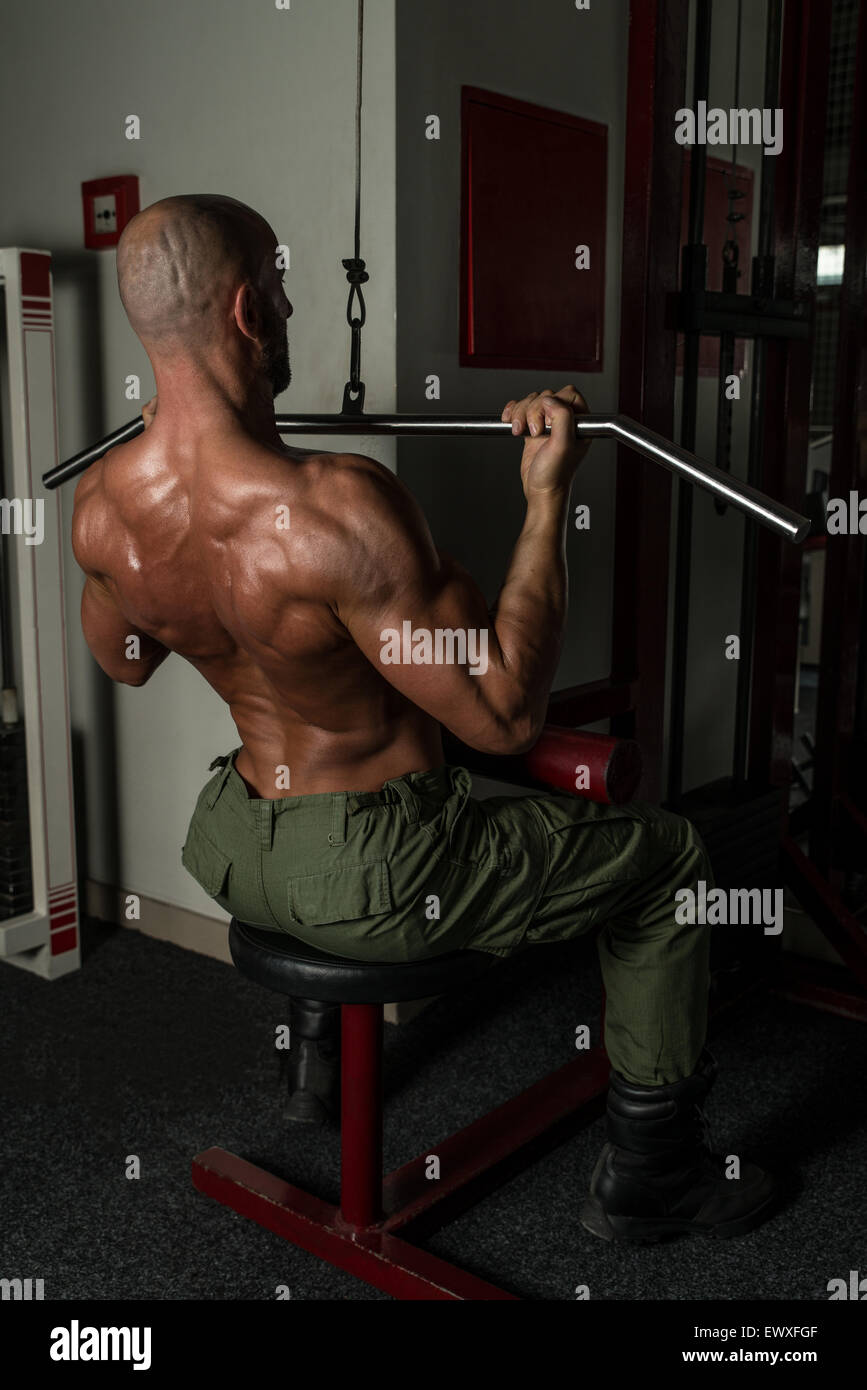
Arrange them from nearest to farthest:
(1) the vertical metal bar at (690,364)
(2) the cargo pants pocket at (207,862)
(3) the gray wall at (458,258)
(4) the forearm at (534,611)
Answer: (4) the forearm at (534,611), (2) the cargo pants pocket at (207,862), (1) the vertical metal bar at (690,364), (3) the gray wall at (458,258)

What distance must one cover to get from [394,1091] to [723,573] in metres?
1.70

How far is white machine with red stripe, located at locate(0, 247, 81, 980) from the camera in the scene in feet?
8.66

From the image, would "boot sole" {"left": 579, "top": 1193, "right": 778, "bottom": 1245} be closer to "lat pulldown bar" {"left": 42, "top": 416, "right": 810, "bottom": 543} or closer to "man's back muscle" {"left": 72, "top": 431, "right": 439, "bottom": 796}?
"man's back muscle" {"left": 72, "top": 431, "right": 439, "bottom": 796}

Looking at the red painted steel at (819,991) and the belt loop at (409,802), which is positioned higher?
the belt loop at (409,802)

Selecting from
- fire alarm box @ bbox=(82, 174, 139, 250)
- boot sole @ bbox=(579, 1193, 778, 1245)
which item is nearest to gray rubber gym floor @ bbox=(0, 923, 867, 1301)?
boot sole @ bbox=(579, 1193, 778, 1245)

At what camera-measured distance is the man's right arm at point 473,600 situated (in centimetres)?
148

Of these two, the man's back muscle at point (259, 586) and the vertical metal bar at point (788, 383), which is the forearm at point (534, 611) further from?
the vertical metal bar at point (788, 383)

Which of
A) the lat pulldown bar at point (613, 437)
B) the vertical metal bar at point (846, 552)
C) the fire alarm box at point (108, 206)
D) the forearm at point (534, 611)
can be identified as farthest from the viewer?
the fire alarm box at point (108, 206)

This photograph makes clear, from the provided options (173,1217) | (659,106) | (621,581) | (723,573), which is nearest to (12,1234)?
(173,1217)

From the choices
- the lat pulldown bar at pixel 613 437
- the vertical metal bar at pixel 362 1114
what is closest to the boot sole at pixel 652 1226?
the vertical metal bar at pixel 362 1114

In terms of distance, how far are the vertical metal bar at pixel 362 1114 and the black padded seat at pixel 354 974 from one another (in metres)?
0.11

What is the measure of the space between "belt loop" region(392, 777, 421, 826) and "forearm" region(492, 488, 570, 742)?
195 mm

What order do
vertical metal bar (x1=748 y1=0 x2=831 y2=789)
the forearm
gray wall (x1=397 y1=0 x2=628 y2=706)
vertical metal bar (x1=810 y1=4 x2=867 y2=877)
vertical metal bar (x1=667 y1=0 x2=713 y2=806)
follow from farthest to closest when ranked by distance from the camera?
vertical metal bar (x1=810 y1=4 x2=867 y2=877) < vertical metal bar (x1=748 y1=0 x2=831 y2=789) < gray wall (x1=397 y1=0 x2=628 y2=706) < vertical metal bar (x1=667 y1=0 x2=713 y2=806) < the forearm

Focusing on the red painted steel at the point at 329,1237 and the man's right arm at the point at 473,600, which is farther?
the red painted steel at the point at 329,1237
